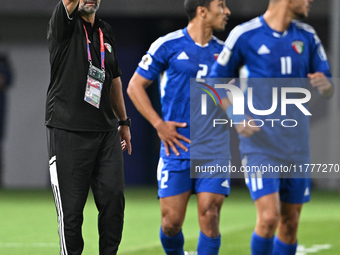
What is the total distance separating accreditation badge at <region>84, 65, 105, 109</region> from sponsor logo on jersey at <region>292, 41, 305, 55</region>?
1406mm

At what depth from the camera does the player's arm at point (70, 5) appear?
445 cm

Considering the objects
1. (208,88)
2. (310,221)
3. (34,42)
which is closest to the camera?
(208,88)

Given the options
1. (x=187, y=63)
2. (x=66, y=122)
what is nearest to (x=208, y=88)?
(x=187, y=63)

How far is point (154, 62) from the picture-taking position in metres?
5.50

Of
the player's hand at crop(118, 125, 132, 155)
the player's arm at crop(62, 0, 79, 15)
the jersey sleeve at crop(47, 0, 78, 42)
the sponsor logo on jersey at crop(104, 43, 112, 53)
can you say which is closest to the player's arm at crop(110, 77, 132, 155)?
the player's hand at crop(118, 125, 132, 155)

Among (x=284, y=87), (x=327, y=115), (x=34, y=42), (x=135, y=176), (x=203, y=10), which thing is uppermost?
(x=203, y=10)

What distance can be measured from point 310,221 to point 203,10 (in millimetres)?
5130

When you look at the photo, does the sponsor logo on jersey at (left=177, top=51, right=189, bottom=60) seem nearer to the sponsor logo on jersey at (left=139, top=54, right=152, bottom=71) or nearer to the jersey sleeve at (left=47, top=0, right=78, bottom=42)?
the sponsor logo on jersey at (left=139, top=54, right=152, bottom=71)

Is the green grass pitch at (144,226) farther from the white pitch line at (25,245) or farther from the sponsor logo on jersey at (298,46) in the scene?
the sponsor logo on jersey at (298,46)

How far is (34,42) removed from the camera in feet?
52.9

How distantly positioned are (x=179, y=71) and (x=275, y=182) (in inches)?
55.0

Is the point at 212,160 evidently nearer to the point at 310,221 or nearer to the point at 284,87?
the point at 284,87

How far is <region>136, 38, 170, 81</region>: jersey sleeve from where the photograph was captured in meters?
5.49

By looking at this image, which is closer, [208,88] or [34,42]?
[208,88]
